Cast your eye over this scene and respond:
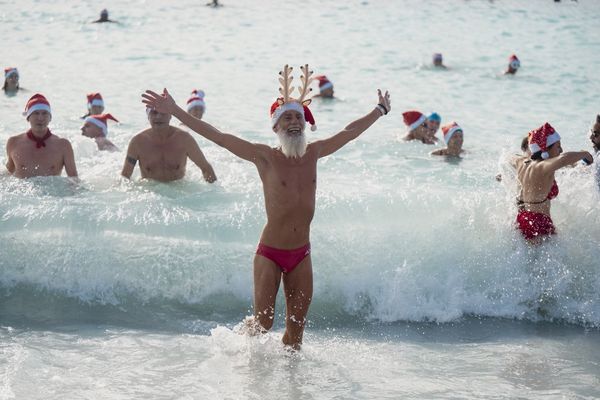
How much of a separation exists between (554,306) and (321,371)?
2.82m

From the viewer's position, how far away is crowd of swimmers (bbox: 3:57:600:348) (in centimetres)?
623

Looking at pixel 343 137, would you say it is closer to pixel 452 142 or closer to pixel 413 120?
pixel 452 142

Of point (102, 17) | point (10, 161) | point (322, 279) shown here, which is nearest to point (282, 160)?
point (322, 279)

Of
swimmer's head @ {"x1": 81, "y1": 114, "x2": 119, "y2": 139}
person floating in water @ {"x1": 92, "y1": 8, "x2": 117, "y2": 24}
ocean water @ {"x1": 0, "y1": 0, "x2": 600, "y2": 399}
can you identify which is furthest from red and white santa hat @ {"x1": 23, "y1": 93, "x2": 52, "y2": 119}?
person floating in water @ {"x1": 92, "y1": 8, "x2": 117, "y2": 24}

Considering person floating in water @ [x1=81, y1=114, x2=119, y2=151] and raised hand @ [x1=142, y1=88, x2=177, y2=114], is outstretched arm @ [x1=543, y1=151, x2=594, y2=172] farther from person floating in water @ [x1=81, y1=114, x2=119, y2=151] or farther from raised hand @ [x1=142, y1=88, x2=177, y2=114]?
person floating in water @ [x1=81, y1=114, x2=119, y2=151]

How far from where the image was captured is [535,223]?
8281mm

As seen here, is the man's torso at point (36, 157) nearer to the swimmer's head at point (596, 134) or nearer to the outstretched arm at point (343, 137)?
the outstretched arm at point (343, 137)

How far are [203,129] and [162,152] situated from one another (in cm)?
366

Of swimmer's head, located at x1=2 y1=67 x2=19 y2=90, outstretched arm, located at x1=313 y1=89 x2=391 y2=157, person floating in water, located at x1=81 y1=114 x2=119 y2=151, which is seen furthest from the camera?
swimmer's head, located at x1=2 y1=67 x2=19 y2=90

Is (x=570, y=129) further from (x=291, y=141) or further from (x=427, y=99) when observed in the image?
(x=291, y=141)

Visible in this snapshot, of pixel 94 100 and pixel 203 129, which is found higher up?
pixel 94 100

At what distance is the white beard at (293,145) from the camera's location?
20.3 ft

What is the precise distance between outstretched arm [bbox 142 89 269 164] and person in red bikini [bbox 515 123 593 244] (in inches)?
120

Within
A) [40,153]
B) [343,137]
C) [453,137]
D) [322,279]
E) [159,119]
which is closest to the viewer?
[343,137]
